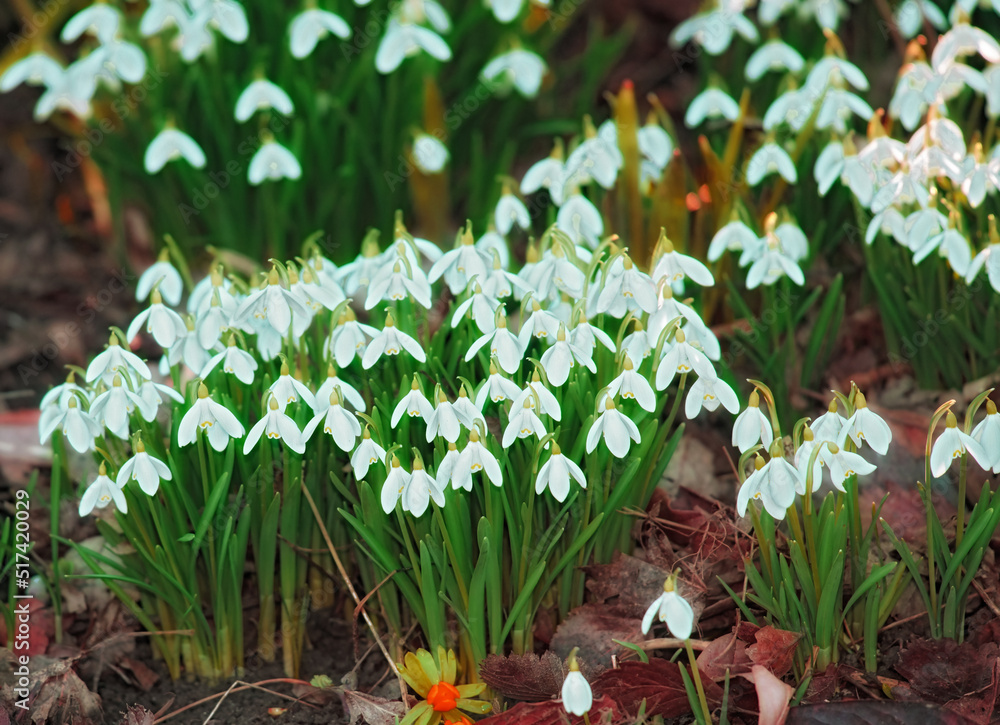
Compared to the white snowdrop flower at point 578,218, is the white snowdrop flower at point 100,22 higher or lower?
higher

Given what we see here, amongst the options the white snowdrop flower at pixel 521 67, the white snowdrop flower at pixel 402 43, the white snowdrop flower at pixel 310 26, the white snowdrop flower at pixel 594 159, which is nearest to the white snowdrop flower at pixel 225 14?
the white snowdrop flower at pixel 310 26

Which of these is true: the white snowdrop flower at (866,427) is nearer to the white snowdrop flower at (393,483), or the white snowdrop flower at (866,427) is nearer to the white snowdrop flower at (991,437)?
the white snowdrop flower at (991,437)

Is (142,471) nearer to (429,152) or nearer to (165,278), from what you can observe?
(165,278)

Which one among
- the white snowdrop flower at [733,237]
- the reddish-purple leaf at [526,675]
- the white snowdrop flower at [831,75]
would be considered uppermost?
the white snowdrop flower at [831,75]

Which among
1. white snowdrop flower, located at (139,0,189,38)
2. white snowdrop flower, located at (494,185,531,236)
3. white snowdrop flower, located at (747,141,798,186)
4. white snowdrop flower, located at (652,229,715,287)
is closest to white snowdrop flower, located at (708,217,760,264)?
white snowdrop flower, located at (747,141,798,186)

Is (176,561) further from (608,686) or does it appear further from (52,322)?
(52,322)

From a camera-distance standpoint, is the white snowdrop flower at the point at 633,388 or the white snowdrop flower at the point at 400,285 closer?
the white snowdrop flower at the point at 633,388

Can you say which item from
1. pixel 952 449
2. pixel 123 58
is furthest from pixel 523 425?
pixel 123 58

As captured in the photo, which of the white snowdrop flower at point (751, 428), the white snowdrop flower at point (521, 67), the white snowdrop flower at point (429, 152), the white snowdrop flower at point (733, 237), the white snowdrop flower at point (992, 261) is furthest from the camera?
the white snowdrop flower at point (521, 67)

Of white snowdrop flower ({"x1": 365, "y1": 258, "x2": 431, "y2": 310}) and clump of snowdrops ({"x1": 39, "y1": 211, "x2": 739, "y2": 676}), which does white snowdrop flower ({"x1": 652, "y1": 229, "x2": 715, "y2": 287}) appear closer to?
clump of snowdrops ({"x1": 39, "y1": 211, "x2": 739, "y2": 676})
